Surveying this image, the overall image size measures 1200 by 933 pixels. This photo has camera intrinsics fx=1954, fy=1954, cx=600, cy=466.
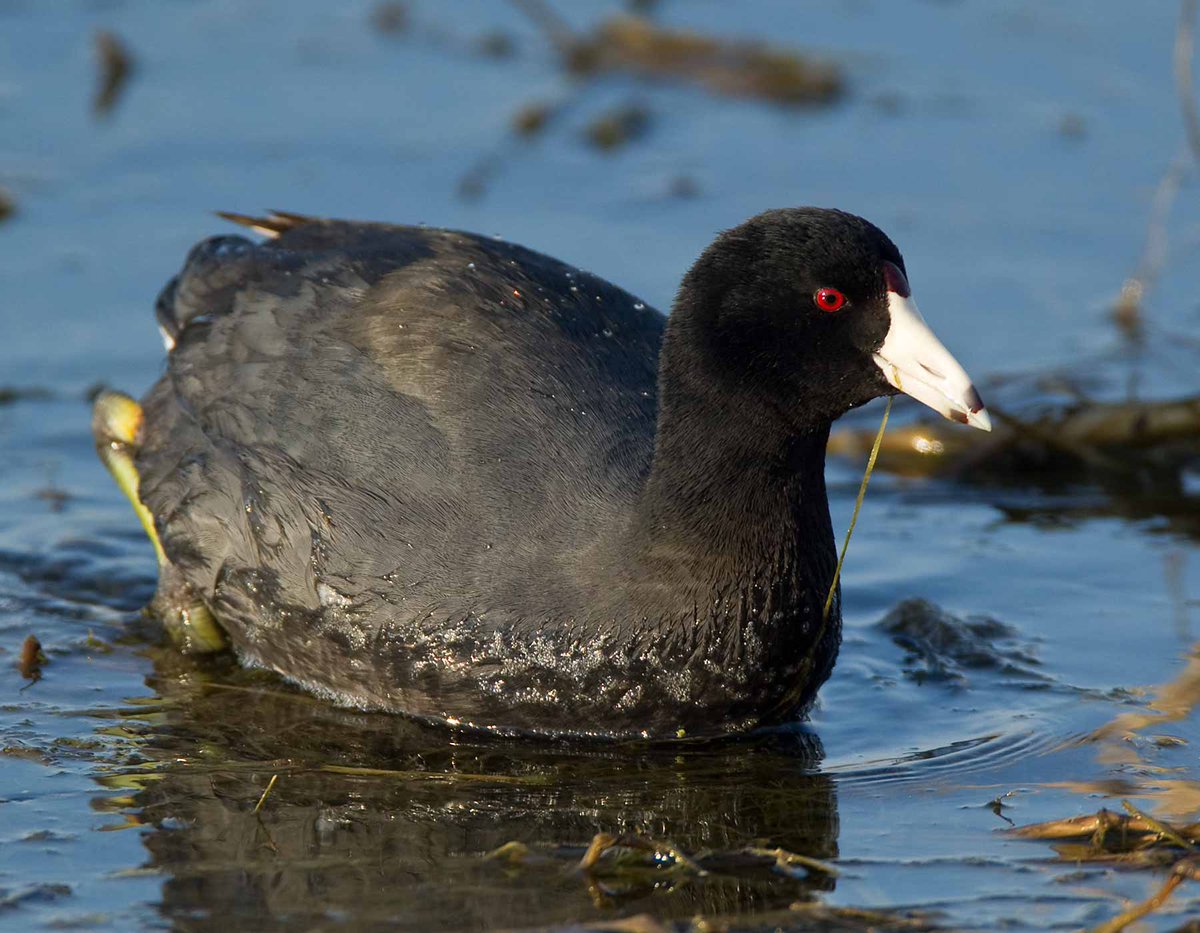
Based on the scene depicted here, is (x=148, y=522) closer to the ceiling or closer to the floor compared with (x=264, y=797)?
closer to the ceiling

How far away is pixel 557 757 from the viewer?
4355 millimetres

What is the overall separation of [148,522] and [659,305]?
2.26 metres

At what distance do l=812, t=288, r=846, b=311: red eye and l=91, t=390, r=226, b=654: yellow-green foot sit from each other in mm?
1859

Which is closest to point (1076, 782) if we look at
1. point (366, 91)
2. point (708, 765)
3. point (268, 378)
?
point (708, 765)

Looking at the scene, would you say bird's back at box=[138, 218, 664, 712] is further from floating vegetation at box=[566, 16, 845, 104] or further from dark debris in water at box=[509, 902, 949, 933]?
floating vegetation at box=[566, 16, 845, 104]

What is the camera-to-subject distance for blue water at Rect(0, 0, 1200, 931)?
149 inches

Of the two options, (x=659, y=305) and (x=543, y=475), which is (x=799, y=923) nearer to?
(x=543, y=475)

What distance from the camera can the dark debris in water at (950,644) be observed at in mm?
4836

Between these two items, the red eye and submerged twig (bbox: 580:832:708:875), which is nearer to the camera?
submerged twig (bbox: 580:832:708:875)

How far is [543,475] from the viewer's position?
4398 mm

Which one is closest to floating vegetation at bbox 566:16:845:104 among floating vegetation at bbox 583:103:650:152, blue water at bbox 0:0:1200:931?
blue water at bbox 0:0:1200:931

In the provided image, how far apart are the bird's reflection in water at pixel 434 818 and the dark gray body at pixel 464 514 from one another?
0.36 feet

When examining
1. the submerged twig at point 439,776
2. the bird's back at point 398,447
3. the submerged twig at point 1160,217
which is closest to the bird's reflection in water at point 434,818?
the submerged twig at point 439,776

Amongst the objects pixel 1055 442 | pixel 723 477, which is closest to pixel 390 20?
pixel 1055 442
